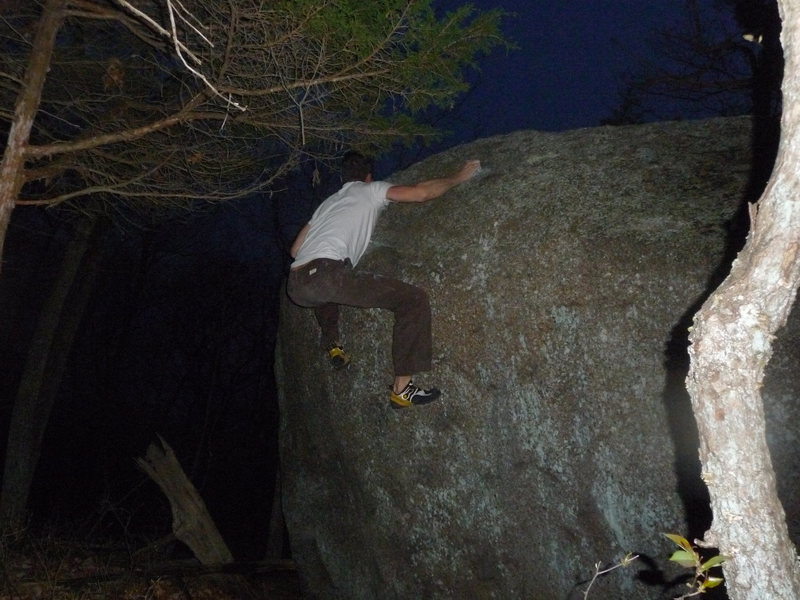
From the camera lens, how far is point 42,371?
33.9ft

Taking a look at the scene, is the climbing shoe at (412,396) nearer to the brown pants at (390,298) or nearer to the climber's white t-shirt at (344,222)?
the brown pants at (390,298)

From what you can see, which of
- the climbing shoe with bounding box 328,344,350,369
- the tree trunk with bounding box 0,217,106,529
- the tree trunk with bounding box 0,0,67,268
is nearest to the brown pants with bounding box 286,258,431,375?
the climbing shoe with bounding box 328,344,350,369

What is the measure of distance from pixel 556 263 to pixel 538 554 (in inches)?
85.5

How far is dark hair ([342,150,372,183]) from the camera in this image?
5828mm

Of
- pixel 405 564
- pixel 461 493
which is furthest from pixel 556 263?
pixel 405 564

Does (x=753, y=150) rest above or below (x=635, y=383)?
above

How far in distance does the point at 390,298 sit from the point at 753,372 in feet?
11.3

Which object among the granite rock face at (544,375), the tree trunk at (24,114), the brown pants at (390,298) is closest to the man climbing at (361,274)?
the brown pants at (390,298)

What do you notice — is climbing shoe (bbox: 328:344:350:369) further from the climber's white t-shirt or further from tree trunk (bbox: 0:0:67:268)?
tree trunk (bbox: 0:0:67:268)

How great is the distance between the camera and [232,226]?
88.1ft

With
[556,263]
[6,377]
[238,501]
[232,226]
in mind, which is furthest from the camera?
[232,226]

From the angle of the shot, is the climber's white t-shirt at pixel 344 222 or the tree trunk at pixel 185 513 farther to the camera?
the tree trunk at pixel 185 513

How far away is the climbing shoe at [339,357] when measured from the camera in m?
5.75

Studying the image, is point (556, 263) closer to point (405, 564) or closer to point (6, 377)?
point (405, 564)
